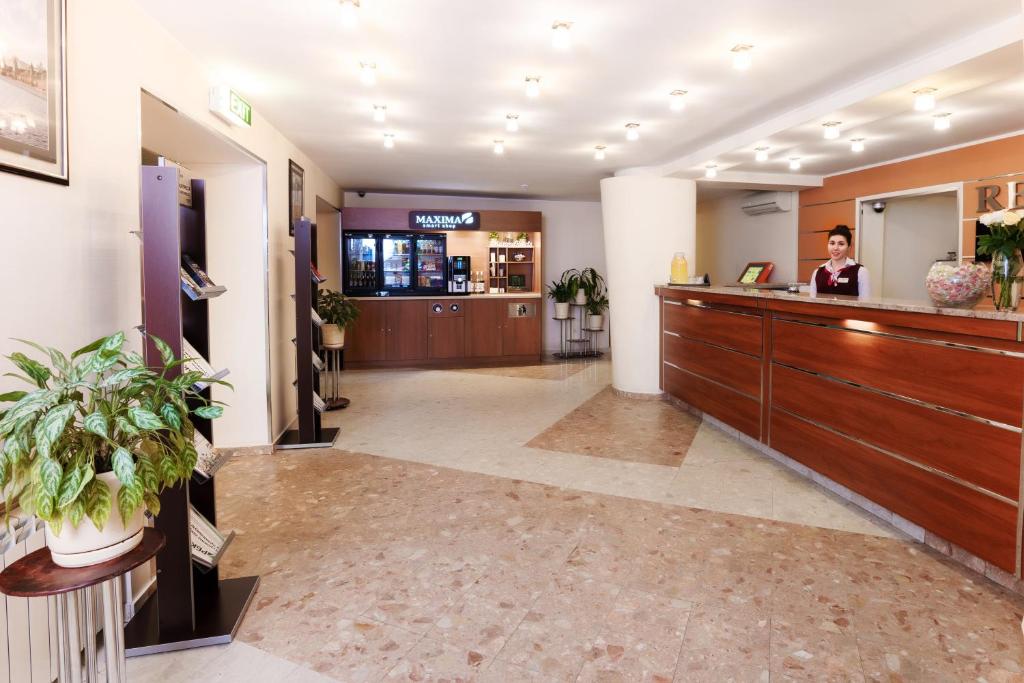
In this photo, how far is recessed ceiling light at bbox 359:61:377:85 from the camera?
12.3ft

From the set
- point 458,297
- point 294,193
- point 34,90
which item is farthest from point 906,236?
point 34,90

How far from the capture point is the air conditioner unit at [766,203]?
27.6 feet

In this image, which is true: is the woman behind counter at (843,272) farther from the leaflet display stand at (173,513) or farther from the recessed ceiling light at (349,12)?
the leaflet display stand at (173,513)

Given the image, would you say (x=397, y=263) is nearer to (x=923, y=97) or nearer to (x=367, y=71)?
(x=367, y=71)

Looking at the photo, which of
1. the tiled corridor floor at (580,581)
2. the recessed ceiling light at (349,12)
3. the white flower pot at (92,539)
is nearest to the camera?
the white flower pot at (92,539)

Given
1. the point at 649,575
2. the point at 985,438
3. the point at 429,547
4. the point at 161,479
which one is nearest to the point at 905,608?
the point at 985,438

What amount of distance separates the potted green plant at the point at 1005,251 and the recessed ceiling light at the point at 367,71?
3.38m

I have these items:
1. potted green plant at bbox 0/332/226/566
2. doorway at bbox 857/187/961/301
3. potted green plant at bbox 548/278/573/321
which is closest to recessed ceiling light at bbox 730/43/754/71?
potted green plant at bbox 0/332/226/566

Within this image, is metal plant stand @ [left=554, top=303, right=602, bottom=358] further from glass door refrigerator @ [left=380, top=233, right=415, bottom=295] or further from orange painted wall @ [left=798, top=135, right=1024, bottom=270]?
orange painted wall @ [left=798, top=135, right=1024, bottom=270]

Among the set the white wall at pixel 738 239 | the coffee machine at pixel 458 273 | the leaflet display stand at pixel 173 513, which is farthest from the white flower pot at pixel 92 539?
the coffee machine at pixel 458 273

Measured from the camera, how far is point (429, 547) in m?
3.14

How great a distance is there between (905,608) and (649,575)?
105 cm

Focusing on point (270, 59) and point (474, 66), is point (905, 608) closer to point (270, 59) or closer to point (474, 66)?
point (474, 66)

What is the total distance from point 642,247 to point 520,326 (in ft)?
11.2
